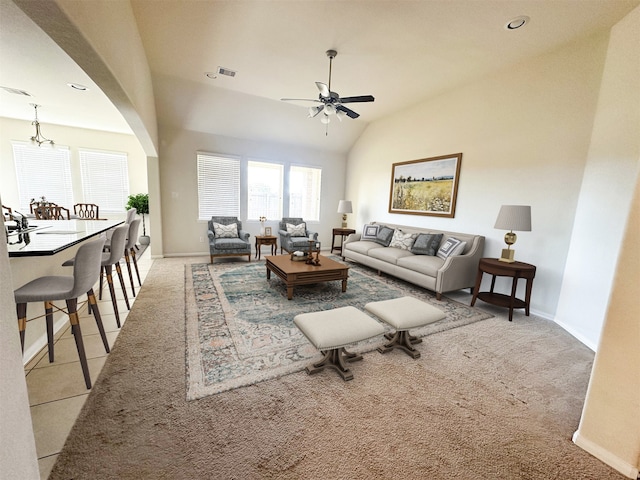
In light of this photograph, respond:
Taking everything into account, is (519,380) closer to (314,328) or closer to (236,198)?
(314,328)

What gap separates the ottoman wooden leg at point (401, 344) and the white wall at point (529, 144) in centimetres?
217

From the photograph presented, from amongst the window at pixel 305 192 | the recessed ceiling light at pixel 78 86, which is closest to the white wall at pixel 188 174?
the window at pixel 305 192

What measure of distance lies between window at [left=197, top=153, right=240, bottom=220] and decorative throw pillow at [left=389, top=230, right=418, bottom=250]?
12.0 feet

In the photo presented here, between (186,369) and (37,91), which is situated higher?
(37,91)

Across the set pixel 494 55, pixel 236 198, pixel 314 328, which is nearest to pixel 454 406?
pixel 314 328

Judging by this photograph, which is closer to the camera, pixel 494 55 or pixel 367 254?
pixel 494 55

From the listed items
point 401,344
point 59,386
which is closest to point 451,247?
point 401,344

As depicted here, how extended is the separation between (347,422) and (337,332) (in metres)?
0.54

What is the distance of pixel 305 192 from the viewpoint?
696 centimetres

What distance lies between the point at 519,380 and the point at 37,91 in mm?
7138

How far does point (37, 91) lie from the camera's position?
158 inches

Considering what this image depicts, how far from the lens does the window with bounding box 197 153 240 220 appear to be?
18.8ft

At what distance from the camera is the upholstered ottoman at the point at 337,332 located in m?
1.85

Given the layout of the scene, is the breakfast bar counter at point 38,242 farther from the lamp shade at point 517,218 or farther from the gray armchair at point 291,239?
the lamp shade at point 517,218
